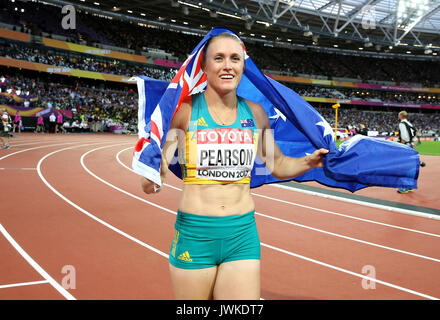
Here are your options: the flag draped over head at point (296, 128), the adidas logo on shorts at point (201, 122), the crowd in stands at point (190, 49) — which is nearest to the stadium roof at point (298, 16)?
the crowd in stands at point (190, 49)

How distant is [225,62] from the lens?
194 cm

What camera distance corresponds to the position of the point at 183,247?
1.89 metres

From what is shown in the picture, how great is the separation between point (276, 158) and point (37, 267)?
11.0 ft

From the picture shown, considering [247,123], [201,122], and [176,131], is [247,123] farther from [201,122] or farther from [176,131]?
[176,131]

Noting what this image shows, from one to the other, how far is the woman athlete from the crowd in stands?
38672 mm

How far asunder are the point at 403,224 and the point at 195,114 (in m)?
5.66

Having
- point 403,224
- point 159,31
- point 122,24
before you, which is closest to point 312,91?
point 159,31

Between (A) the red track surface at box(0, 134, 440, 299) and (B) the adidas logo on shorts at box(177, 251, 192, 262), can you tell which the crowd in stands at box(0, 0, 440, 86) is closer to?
(A) the red track surface at box(0, 134, 440, 299)

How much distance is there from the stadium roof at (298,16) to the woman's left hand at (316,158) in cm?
2601

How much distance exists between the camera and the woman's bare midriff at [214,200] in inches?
75.8

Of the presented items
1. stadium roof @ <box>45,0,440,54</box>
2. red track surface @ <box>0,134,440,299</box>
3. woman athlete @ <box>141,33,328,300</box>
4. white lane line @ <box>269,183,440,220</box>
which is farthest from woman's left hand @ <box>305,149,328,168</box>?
stadium roof @ <box>45,0,440,54</box>

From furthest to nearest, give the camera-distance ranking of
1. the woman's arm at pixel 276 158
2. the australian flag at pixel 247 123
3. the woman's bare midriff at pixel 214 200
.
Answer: the woman's arm at pixel 276 158
the australian flag at pixel 247 123
the woman's bare midriff at pixel 214 200

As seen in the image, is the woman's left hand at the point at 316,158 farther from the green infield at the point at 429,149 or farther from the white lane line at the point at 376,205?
the green infield at the point at 429,149

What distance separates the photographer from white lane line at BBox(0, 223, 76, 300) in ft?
11.7
